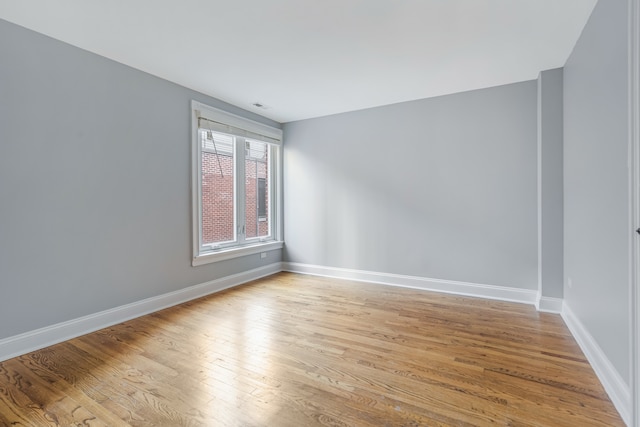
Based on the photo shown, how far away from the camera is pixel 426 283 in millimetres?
4027

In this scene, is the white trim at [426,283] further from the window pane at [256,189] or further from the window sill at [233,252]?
the window pane at [256,189]

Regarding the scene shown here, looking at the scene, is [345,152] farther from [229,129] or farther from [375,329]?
[375,329]

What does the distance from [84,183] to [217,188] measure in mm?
1554

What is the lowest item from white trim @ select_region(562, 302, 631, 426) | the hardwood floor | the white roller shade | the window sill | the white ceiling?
the hardwood floor

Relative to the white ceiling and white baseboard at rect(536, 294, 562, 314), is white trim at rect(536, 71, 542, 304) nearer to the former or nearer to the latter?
white baseboard at rect(536, 294, 562, 314)

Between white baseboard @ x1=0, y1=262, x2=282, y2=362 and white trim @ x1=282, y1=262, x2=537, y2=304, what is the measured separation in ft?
4.33

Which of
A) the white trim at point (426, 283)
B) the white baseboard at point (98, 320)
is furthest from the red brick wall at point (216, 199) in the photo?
the white trim at point (426, 283)

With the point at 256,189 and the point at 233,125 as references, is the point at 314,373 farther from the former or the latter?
the point at 233,125

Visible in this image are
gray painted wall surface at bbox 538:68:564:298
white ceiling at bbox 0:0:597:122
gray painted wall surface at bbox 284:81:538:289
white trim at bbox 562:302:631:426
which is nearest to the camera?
white trim at bbox 562:302:631:426

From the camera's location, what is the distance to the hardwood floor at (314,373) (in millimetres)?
1643

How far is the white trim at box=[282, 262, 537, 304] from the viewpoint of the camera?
3.52m

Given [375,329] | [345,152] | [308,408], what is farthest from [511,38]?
[308,408]

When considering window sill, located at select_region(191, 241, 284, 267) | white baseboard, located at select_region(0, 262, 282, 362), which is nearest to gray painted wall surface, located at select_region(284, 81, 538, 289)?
window sill, located at select_region(191, 241, 284, 267)

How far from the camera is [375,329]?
2785 mm
